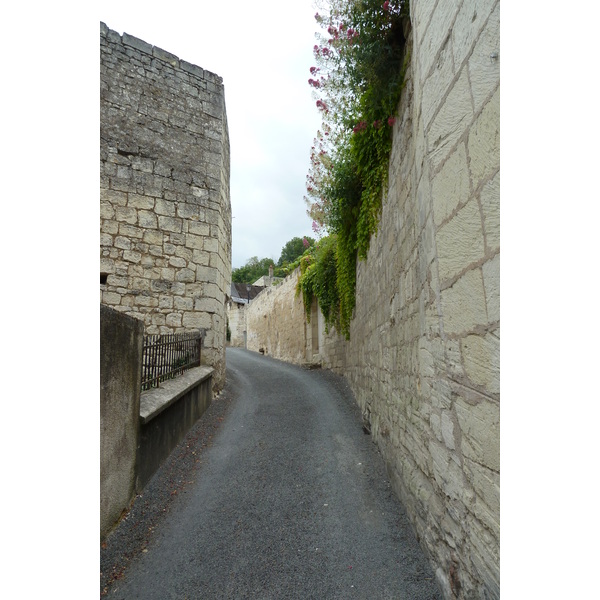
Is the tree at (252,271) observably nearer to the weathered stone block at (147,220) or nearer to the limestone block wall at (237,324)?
the limestone block wall at (237,324)

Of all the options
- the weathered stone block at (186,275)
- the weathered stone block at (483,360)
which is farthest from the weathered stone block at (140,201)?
the weathered stone block at (483,360)

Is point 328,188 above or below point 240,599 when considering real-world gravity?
above

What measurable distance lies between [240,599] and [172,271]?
197 inches

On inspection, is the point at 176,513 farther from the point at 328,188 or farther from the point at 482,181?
the point at 328,188

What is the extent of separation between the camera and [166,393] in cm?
397

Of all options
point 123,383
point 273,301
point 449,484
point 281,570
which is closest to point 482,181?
point 449,484

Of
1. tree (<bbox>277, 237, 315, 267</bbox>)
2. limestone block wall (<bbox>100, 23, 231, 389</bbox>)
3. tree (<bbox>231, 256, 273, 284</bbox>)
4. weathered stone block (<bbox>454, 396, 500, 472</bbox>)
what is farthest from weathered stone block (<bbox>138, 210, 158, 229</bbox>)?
tree (<bbox>231, 256, 273, 284</bbox>)

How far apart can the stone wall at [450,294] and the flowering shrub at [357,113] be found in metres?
0.41

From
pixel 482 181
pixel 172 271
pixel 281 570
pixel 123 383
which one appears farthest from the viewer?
pixel 172 271

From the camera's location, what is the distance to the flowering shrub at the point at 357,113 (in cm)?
323

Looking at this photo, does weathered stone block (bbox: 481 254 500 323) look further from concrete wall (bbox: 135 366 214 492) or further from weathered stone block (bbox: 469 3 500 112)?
concrete wall (bbox: 135 366 214 492)

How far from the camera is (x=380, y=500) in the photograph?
327cm

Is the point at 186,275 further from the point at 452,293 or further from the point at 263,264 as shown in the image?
the point at 263,264

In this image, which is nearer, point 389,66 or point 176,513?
point 176,513
